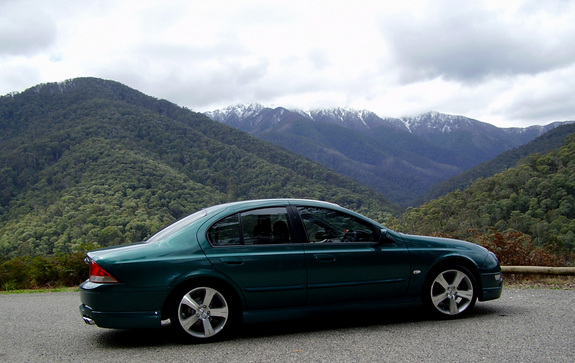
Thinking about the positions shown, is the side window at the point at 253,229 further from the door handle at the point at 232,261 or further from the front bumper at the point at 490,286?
the front bumper at the point at 490,286

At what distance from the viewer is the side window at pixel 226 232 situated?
484cm

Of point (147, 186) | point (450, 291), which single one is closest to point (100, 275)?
point (450, 291)

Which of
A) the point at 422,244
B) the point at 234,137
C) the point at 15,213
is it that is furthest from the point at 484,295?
the point at 234,137

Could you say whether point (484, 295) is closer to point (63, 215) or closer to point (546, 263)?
point (546, 263)

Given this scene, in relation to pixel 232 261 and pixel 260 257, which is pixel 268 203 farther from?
pixel 232 261

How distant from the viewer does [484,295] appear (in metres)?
5.41

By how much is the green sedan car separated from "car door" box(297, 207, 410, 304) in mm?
10

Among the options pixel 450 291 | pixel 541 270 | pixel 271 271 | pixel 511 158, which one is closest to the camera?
pixel 271 271

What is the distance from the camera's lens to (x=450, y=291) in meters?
5.32

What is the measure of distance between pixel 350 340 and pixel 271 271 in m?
0.99

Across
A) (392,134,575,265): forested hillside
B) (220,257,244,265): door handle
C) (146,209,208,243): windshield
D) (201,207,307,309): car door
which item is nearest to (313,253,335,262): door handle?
(201,207,307,309): car door

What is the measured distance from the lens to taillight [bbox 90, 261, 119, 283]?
14.9 ft

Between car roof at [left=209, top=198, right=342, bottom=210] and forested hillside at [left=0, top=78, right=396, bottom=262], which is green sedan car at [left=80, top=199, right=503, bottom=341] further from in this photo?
forested hillside at [left=0, top=78, right=396, bottom=262]

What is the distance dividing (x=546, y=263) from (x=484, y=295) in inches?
160
